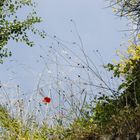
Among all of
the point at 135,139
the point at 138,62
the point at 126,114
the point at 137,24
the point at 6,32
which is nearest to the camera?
the point at 135,139

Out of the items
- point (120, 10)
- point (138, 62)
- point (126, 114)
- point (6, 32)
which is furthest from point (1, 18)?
point (126, 114)

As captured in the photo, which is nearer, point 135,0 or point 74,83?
point 74,83

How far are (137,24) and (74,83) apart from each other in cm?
235

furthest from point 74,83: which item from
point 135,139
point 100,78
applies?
point 135,139

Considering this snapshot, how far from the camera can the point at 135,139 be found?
495 cm

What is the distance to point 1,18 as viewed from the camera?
63.7 feet

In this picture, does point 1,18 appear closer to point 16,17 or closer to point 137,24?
point 16,17

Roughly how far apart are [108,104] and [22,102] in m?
1.18

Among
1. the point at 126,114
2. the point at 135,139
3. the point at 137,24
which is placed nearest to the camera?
the point at 135,139

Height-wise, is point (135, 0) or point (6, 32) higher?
point (6, 32)

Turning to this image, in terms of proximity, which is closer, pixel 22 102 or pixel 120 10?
pixel 22 102

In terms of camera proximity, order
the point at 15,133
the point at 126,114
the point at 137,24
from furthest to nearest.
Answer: the point at 137,24 < the point at 15,133 < the point at 126,114

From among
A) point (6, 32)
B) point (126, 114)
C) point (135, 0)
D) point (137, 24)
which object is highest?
point (6, 32)

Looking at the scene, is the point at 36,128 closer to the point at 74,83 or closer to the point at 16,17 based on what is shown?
the point at 74,83
